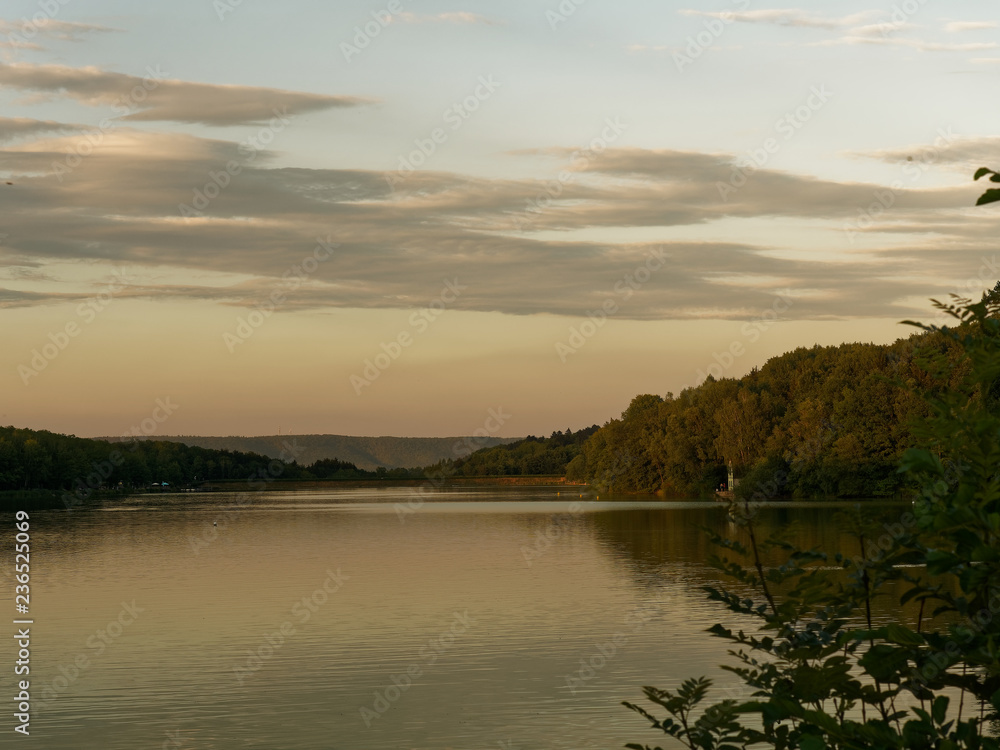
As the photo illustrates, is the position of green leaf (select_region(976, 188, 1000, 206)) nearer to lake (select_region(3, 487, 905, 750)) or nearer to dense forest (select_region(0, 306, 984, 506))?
lake (select_region(3, 487, 905, 750))

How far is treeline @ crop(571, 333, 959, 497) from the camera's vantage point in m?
95.4

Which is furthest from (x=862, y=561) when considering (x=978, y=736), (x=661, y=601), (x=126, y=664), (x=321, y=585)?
(x=321, y=585)

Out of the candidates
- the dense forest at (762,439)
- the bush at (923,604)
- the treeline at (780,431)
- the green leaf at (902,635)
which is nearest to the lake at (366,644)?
the bush at (923,604)

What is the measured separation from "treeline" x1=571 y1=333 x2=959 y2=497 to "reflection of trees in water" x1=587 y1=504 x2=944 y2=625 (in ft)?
42.6

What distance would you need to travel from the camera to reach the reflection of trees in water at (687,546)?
2859cm

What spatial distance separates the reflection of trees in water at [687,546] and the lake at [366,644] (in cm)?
34

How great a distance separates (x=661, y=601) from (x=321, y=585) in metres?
11.4

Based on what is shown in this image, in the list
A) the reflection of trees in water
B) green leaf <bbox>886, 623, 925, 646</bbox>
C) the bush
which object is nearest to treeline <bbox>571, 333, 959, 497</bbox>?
the reflection of trees in water

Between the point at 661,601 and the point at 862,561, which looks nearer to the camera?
the point at 862,561

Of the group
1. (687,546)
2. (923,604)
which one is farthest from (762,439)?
(923,604)

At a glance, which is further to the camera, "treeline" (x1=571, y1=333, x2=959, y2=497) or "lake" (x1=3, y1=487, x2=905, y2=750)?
"treeline" (x1=571, y1=333, x2=959, y2=497)

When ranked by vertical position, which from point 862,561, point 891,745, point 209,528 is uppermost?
point 862,561

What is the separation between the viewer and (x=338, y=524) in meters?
75.6

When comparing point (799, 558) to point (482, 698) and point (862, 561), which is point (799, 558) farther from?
point (482, 698)
